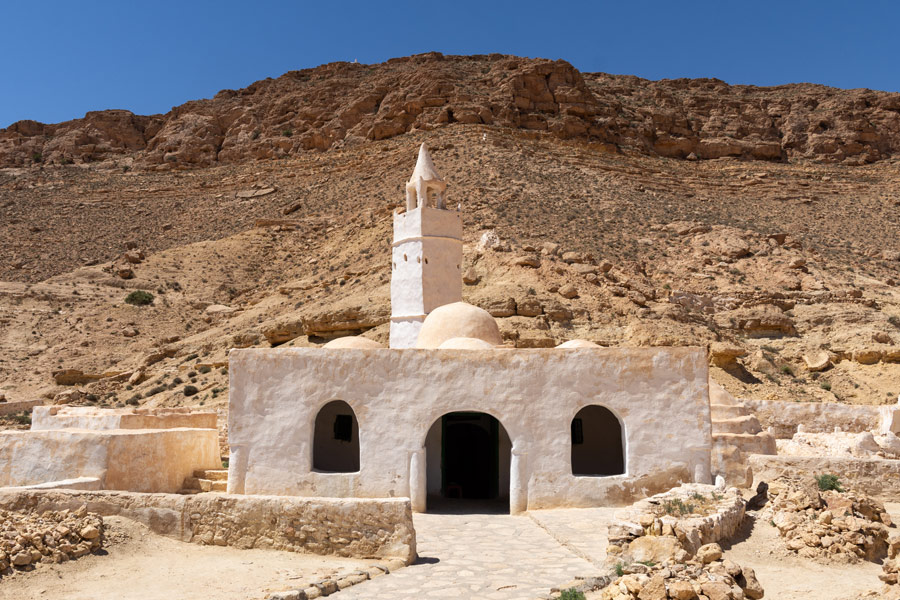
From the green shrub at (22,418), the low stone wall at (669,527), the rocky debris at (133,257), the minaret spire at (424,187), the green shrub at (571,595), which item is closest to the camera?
the green shrub at (571,595)

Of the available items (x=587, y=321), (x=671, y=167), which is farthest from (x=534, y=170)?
(x=587, y=321)

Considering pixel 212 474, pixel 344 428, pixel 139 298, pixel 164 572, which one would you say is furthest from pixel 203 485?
pixel 139 298

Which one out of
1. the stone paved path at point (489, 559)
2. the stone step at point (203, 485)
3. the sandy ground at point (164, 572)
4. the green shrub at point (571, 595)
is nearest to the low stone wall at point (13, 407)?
the stone step at point (203, 485)

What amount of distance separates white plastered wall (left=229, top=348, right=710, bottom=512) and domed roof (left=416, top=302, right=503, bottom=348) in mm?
1761

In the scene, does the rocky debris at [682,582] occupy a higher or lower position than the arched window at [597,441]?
lower

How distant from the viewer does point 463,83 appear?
59.9 meters

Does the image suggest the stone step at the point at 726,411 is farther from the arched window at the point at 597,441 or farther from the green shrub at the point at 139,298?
the green shrub at the point at 139,298

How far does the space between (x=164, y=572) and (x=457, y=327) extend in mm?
7174

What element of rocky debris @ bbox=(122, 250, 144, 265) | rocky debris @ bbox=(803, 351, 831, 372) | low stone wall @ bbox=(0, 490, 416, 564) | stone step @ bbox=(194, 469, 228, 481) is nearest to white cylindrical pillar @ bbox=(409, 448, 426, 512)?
low stone wall @ bbox=(0, 490, 416, 564)

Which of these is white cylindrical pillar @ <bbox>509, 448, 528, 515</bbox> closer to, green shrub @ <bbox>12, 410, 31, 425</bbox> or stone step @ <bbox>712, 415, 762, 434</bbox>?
stone step @ <bbox>712, 415, 762, 434</bbox>

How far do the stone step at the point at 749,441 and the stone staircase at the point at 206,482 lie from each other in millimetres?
8455

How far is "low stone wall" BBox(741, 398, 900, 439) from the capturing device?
1788 cm

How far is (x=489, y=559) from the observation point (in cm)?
933

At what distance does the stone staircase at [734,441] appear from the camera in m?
13.5
